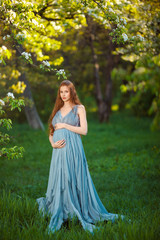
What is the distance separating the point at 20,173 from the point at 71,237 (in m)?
3.47

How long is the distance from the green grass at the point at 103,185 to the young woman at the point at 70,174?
0.57 ft

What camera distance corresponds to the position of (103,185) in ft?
17.7

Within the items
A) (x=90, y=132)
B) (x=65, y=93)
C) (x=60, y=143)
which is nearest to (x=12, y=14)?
(x=65, y=93)

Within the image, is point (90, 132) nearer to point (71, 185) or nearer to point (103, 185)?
point (103, 185)

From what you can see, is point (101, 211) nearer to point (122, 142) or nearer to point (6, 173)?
point (6, 173)

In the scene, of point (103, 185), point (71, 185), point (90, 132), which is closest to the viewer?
point (71, 185)

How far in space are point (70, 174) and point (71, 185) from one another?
0.15m

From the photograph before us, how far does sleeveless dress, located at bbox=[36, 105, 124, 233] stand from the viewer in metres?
3.53

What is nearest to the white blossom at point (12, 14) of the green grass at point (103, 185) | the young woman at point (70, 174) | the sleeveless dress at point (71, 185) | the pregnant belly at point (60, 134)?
the young woman at point (70, 174)

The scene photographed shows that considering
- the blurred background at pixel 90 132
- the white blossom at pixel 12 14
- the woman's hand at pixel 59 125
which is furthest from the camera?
the woman's hand at pixel 59 125

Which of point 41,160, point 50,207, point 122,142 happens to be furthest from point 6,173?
point 122,142

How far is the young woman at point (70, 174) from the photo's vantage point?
3539 millimetres

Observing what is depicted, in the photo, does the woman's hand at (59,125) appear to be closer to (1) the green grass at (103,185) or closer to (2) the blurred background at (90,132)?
(2) the blurred background at (90,132)

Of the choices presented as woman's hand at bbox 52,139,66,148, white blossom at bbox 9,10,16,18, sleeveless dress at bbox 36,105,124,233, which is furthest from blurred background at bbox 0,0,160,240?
woman's hand at bbox 52,139,66,148
